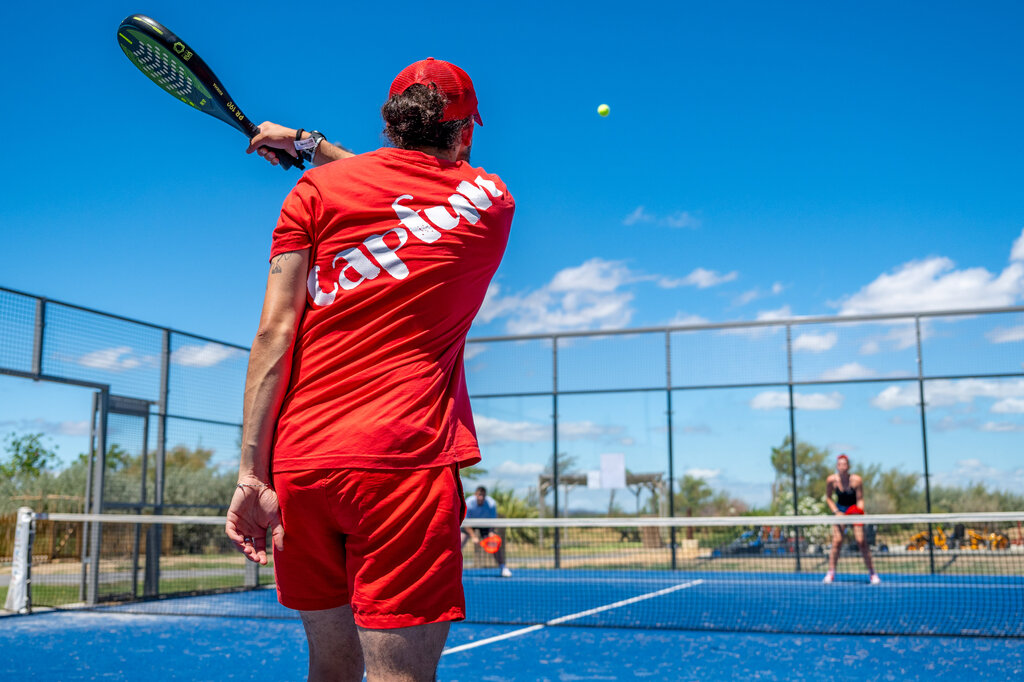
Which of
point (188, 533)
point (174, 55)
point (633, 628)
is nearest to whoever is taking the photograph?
point (174, 55)

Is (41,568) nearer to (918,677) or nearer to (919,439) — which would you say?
(918,677)

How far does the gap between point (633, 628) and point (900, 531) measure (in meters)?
8.21

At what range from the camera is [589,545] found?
1312 centimetres

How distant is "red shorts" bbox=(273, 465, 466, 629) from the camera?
149cm

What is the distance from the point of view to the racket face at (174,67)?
264 centimetres

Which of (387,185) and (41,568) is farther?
(41,568)

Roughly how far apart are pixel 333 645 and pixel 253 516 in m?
0.33

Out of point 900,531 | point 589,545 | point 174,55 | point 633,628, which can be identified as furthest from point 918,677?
point 900,531

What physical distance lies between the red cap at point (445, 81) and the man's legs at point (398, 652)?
3.18 feet

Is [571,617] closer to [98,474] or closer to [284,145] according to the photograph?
[98,474]

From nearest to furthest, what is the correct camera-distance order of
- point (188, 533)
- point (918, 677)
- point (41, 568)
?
point (918, 677) < point (41, 568) < point (188, 533)

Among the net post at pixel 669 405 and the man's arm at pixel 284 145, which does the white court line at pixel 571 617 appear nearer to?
the net post at pixel 669 405

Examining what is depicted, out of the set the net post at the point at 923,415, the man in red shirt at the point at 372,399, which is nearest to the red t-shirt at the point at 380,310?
the man in red shirt at the point at 372,399

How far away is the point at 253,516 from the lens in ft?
5.21
